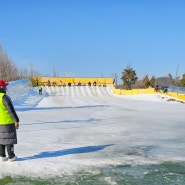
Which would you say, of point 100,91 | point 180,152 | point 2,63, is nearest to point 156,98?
point 100,91

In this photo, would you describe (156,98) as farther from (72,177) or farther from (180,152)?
(72,177)

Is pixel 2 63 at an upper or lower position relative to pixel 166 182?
upper

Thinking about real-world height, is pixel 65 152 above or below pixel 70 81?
below

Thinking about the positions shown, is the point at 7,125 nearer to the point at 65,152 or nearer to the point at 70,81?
the point at 65,152

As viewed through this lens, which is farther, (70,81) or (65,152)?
(70,81)

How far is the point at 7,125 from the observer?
285 inches

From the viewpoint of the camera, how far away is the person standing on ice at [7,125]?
23.6 feet

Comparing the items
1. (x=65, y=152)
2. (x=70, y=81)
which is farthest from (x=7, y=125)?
(x=70, y=81)

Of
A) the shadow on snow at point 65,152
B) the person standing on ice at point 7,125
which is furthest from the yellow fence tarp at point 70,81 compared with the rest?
the person standing on ice at point 7,125

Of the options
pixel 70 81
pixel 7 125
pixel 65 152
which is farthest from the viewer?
pixel 70 81

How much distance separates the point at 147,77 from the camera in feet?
325

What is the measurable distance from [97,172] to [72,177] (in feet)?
1.80

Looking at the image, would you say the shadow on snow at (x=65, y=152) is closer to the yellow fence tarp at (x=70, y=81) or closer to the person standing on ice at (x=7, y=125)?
the person standing on ice at (x=7, y=125)

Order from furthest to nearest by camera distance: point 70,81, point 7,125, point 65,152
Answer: point 70,81, point 65,152, point 7,125
